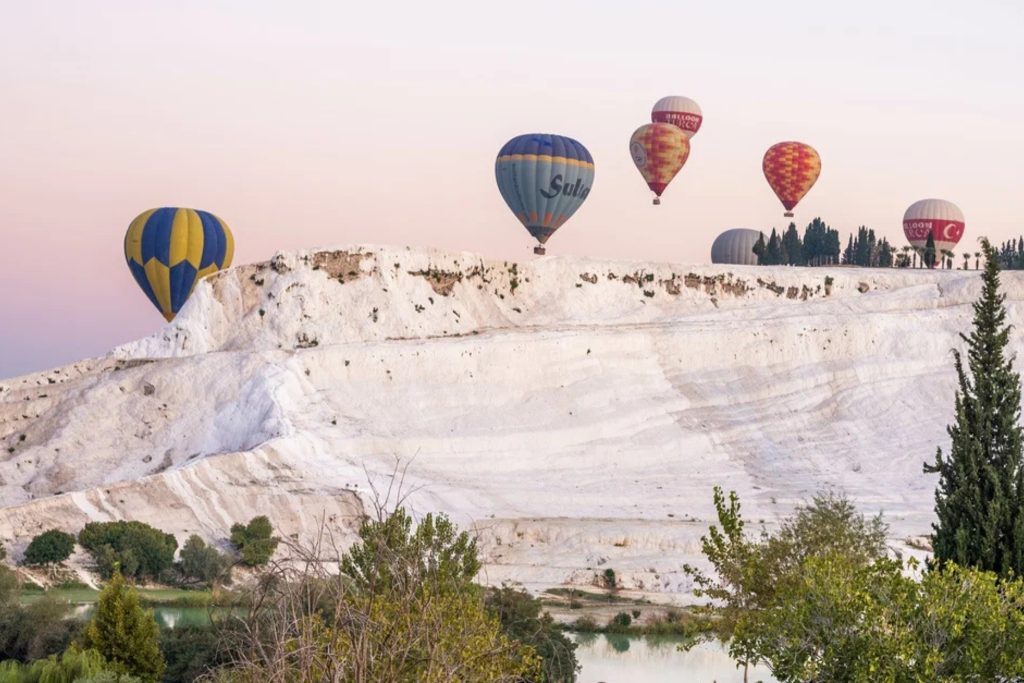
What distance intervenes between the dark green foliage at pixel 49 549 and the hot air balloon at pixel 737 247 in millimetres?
80873

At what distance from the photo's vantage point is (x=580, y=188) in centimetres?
9494

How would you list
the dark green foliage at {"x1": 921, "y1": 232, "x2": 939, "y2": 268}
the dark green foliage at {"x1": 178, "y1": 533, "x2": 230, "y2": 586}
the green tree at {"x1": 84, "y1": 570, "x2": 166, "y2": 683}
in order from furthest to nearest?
the dark green foliage at {"x1": 921, "y1": 232, "x2": 939, "y2": 268}
the dark green foliage at {"x1": 178, "y1": 533, "x2": 230, "y2": 586}
the green tree at {"x1": 84, "y1": 570, "x2": 166, "y2": 683}

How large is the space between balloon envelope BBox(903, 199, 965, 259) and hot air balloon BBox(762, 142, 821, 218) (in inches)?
424

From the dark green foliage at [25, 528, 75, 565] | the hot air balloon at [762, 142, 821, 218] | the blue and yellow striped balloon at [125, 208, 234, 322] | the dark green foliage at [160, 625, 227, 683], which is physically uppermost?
the hot air balloon at [762, 142, 821, 218]

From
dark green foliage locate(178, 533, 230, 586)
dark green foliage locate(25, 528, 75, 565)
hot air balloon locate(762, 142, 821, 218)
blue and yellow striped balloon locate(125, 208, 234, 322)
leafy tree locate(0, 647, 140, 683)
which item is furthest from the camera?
hot air balloon locate(762, 142, 821, 218)

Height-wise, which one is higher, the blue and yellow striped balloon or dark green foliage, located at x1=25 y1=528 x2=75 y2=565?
the blue and yellow striped balloon

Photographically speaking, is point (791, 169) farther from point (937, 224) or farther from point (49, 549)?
point (49, 549)

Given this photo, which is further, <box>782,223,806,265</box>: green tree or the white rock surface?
<box>782,223,806,265</box>: green tree

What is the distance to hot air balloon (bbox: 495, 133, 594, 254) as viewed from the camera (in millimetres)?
93312

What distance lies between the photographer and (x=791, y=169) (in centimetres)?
11300

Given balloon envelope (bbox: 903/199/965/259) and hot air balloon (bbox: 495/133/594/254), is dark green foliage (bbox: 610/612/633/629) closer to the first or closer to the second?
hot air balloon (bbox: 495/133/594/254)

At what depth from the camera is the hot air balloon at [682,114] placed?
119000mm

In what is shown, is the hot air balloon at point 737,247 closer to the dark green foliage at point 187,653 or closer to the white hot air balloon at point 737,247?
the white hot air balloon at point 737,247

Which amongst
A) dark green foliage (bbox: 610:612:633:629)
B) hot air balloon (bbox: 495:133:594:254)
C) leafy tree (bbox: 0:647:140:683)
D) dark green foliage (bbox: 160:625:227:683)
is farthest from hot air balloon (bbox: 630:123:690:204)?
leafy tree (bbox: 0:647:140:683)
